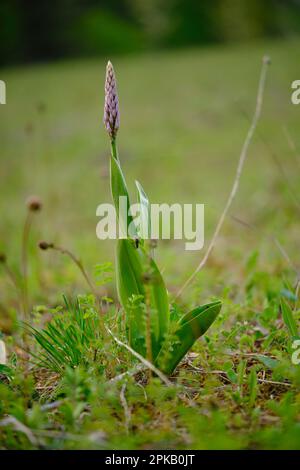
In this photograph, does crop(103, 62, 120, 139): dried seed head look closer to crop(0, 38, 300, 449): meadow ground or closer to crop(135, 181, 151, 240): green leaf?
crop(135, 181, 151, 240): green leaf

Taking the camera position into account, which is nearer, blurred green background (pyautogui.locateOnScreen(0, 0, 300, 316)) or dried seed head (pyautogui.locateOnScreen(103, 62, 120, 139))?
dried seed head (pyautogui.locateOnScreen(103, 62, 120, 139))

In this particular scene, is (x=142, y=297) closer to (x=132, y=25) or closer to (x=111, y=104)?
(x=111, y=104)

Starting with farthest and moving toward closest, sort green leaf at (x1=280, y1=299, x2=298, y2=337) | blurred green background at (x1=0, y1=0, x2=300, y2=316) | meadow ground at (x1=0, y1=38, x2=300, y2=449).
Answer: blurred green background at (x1=0, y1=0, x2=300, y2=316) < green leaf at (x1=280, y1=299, x2=298, y2=337) < meadow ground at (x1=0, y1=38, x2=300, y2=449)

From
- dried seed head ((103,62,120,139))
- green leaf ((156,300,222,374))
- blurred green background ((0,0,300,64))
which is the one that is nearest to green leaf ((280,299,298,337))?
green leaf ((156,300,222,374))

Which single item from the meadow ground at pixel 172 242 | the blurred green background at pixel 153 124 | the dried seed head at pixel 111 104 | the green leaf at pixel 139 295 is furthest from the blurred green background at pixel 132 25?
the green leaf at pixel 139 295

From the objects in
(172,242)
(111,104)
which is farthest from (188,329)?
(172,242)

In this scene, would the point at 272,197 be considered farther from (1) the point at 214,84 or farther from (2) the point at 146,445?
(1) the point at 214,84

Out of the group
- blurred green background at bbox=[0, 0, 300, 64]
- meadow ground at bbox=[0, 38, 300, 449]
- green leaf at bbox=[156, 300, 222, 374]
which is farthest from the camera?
blurred green background at bbox=[0, 0, 300, 64]

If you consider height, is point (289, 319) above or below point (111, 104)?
below
